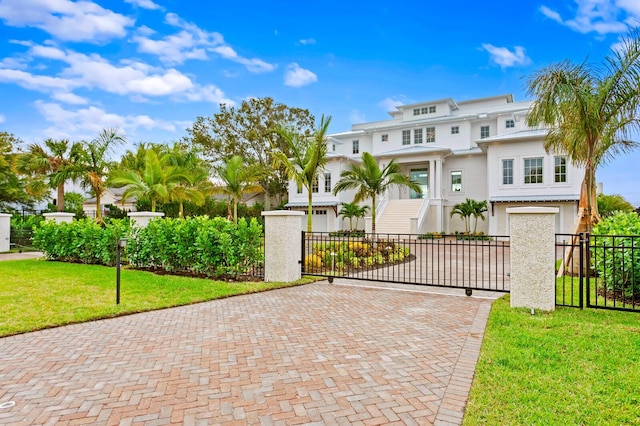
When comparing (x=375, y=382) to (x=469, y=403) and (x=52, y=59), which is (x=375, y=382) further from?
(x=52, y=59)

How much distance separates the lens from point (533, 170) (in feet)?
75.4

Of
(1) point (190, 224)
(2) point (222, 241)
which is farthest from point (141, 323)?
(1) point (190, 224)

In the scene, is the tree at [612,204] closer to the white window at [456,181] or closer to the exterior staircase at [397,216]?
the white window at [456,181]

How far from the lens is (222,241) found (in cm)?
888

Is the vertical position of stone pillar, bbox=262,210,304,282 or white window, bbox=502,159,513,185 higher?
white window, bbox=502,159,513,185

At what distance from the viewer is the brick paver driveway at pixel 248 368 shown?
9.88ft

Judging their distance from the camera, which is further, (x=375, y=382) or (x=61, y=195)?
(x=61, y=195)

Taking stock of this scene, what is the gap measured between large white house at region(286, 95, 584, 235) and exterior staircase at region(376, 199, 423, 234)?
65 millimetres

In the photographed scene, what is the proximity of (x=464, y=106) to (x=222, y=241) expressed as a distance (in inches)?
1137

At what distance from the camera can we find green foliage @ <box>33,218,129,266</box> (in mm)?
11164

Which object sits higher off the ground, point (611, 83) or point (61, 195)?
point (611, 83)

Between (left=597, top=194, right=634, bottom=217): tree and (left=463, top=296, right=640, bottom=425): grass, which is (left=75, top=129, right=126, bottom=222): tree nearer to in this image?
(left=463, top=296, right=640, bottom=425): grass

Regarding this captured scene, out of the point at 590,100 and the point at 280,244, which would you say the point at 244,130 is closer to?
the point at 280,244

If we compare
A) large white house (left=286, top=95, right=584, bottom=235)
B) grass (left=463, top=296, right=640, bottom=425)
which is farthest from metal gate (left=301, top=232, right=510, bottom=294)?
large white house (left=286, top=95, right=584, bottom=235)
